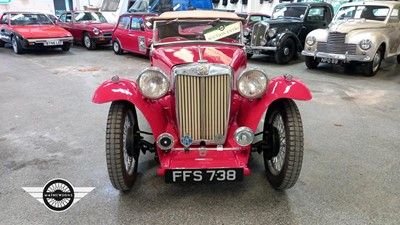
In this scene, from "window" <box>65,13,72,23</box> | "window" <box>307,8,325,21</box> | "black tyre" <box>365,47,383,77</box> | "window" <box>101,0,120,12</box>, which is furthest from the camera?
"window" <box>101,0,120,12</box>

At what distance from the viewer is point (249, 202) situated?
99.1 inches

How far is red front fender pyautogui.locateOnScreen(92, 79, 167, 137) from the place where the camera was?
8.09ft

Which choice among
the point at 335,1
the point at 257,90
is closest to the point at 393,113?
the point at 257,90

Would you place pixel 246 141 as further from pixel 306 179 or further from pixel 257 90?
pixel 306 179

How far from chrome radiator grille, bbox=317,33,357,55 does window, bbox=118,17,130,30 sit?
5.59 m

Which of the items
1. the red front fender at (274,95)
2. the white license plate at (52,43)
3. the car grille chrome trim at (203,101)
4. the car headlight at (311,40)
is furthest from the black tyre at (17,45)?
the red front fender at (274,95)

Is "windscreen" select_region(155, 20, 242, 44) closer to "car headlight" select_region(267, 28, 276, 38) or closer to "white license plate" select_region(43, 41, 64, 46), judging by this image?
"car headlight" select_region(267, 28, 276, 38)

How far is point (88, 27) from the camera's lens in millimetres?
11211

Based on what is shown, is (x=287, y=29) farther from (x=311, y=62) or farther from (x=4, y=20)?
(x=4, y=20)

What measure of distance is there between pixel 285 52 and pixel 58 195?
7.25 metres

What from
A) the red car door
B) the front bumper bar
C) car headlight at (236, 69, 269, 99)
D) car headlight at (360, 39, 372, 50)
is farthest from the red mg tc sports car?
the red car door

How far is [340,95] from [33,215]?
4.97 m

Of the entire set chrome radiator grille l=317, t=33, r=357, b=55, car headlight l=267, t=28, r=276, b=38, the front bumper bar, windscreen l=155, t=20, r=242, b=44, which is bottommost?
the front bumper bar

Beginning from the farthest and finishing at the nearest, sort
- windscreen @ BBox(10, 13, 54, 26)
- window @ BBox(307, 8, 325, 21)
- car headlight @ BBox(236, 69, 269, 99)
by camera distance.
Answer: windscreen @ BBox(10, 13, 54, 26)
window @ BBox(307, 8, 325, 21)
car headlight @ BBox(236, 69, 269, 99)
